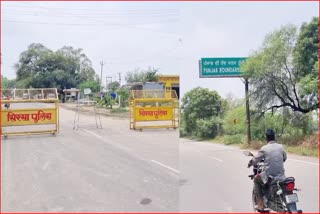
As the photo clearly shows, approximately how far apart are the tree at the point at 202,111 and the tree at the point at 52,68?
704 millimetres

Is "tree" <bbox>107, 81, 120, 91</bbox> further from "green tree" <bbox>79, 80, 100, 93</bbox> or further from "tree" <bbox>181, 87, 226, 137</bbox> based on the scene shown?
"tree" <bbox>181, 87, 226, 137</bbox>

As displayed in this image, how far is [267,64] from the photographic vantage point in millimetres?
1733

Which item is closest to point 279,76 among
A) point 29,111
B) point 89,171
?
point 89,171

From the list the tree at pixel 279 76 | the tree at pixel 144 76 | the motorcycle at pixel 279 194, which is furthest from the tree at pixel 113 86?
the motorcycle at pixel 279 194

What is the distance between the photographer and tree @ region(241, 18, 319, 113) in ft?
5.55

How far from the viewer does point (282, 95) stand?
1.71 metres

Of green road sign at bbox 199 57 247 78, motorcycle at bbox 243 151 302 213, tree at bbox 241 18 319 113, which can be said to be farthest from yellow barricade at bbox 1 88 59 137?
motorcycle at bbox 243 151 302 213

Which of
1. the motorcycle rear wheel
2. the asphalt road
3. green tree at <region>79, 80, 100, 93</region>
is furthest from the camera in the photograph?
green tree at <region>79, 80, 100, 93</region>

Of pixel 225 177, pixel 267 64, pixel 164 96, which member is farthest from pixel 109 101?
pixel 267 64

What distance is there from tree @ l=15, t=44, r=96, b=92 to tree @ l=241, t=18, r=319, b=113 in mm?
1026

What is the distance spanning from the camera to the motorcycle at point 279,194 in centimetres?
151

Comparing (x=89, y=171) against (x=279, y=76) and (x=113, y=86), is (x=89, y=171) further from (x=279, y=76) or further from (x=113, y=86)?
(x=279, y=76)

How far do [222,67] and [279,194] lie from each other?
25.4 inches

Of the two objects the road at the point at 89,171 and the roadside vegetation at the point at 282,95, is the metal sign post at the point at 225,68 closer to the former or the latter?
the roadside vegetation at the point at 282,95
